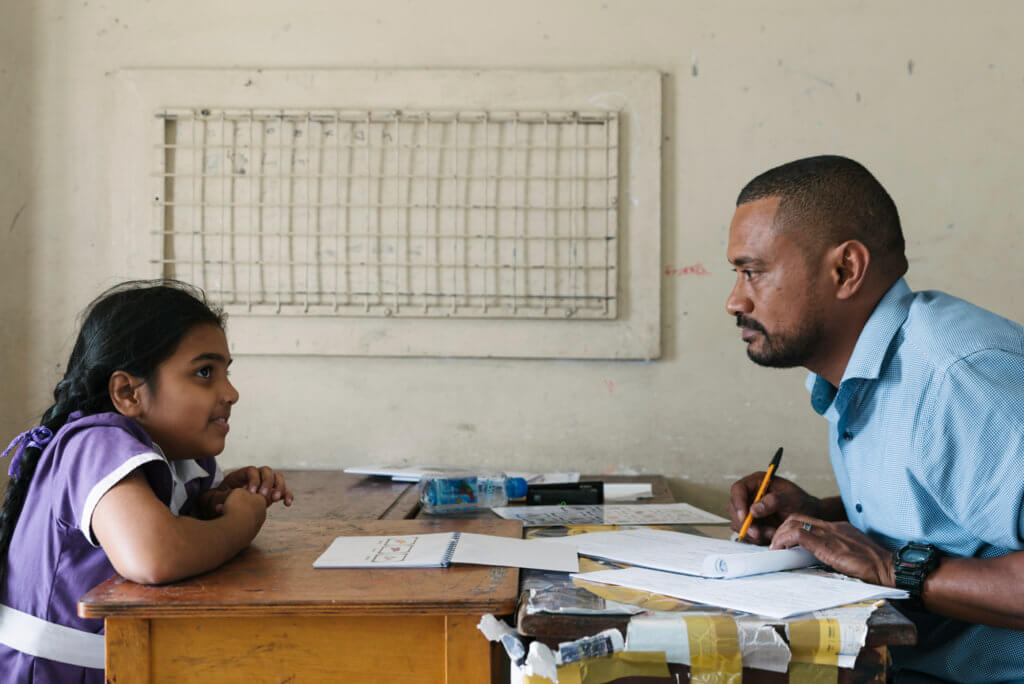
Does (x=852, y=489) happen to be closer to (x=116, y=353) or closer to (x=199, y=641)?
(x=199, y=641)

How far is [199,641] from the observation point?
917 millimetres

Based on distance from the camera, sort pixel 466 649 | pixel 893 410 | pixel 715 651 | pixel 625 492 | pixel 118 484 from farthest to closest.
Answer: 1. pixel 625 492
2. pixel 893 410
3. pixel 118 484
4. pixel 466 649
5. pixel 715 651

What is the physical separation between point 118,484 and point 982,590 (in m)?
1.01

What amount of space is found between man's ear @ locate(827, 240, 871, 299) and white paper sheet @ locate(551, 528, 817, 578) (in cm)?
40

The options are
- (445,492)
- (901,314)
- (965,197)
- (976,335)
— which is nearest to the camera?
(976,335)

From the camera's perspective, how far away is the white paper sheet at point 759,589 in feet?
2.78

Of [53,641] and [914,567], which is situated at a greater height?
[914,567]

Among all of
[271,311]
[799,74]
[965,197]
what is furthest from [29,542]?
[965,197]

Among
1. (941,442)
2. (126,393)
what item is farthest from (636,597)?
(126,393)

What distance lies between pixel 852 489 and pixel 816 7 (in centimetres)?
139

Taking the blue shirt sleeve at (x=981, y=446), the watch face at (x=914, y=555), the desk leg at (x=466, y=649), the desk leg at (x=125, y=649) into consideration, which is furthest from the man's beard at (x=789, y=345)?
the desk leg at (x=125, y=649)

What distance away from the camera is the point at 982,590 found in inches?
37.3

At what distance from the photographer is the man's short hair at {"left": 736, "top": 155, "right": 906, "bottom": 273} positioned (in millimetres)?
1233

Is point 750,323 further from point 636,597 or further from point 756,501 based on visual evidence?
point 636,597
